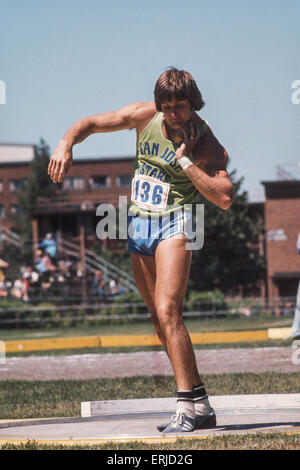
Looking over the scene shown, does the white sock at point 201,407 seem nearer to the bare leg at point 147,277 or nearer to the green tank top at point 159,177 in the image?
the bare leg at point 147,277

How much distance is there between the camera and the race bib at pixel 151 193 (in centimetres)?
489

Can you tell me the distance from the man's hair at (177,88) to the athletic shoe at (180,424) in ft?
5.83

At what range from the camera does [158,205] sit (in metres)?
4.89

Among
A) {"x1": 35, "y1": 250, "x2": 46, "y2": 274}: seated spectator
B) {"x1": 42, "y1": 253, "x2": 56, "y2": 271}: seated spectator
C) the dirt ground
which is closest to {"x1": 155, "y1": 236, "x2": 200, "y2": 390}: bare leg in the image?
the dirt ground

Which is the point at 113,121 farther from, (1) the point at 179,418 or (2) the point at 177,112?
(1) the point at 179,418

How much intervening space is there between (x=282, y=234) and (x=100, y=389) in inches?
1726

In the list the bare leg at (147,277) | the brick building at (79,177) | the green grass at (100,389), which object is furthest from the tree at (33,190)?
the bare leg at (147,277)

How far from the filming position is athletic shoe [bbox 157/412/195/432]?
180 inches

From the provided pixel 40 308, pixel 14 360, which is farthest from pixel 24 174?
pixel 14 360

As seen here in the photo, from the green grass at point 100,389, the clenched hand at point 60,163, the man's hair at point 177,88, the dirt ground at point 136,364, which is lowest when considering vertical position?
the dirt ground at point 136,364

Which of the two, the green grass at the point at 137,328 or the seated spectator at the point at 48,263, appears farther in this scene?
the seated spectator at the point at 48,263

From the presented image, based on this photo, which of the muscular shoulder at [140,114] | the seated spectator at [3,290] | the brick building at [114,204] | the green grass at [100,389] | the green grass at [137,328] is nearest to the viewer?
the muscular shoulder at [140,114]

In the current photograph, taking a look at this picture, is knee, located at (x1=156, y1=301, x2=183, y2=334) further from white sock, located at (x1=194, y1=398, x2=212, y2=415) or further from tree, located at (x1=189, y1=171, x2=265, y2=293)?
tree, located at (x1=189, y1=171, x2=265, y2=293)
